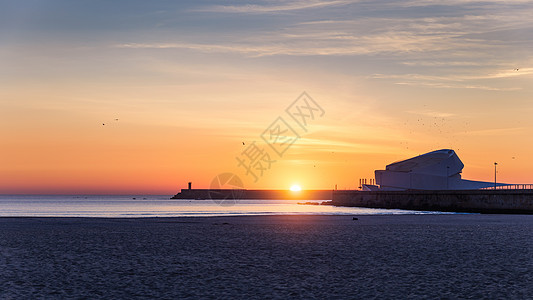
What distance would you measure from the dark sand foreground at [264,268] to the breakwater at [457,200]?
55.9 m

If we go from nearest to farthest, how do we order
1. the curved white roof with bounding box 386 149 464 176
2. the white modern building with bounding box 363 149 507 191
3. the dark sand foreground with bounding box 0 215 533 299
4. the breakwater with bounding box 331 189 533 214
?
the dark sand foreground with bounding box 0 215 533 299 → the breakwater with bounding box 331 189 533 214 → the curved white roof with bounding box 386 149 464 176 → the white modern building with bounding box 363 149 507 191

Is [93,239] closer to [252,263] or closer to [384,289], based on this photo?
[252,263]

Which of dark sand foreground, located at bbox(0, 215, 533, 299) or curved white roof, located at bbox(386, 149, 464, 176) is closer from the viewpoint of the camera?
dark sand foreground, located at bbox(0, 215, 533, 299)

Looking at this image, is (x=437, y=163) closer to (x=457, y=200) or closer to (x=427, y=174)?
(x=427, y=174)

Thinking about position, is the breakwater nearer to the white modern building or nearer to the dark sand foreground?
the white modern building

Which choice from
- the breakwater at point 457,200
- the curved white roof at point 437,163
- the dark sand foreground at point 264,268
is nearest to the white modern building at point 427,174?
the curved white roof at point 437,163

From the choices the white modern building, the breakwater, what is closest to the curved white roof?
the white modern building

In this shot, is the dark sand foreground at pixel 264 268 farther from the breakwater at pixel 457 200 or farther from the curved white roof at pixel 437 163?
the curved white roof at pixel 437 163

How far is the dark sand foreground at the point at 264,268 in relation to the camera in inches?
542

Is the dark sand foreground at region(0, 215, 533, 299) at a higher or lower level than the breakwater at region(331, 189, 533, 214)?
lower

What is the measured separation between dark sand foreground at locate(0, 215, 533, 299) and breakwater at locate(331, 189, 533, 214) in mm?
55927

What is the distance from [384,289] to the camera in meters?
14.1

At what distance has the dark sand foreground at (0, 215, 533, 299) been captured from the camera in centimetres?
1376

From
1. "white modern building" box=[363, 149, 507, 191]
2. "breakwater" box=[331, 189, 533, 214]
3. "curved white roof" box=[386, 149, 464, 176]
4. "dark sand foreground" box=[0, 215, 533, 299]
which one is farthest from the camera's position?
"white modern building" box=[363, 149, 507, 191]
